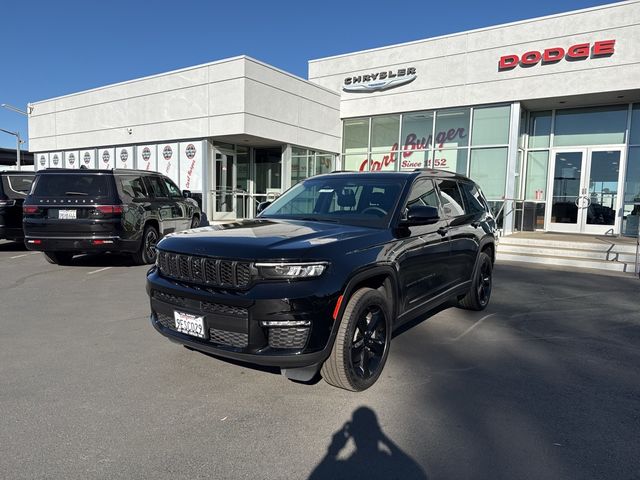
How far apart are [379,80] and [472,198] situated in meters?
13.4

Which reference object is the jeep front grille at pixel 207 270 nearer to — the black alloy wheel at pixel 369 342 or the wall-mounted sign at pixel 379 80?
the black alloy wheel at pixel 369 342

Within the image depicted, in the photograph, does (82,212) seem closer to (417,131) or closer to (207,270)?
(207,270)

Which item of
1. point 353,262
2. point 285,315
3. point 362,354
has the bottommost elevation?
point 362,354

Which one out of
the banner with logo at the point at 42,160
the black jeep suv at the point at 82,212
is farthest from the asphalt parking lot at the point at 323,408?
the banner with logo at the point at 42,160

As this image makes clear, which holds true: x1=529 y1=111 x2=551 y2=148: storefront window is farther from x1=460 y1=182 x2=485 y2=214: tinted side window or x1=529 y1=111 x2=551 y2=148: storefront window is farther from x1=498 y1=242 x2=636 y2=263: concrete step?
x1=460 y1=182 x2=485 y2=214: tinted side window

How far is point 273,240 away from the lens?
11.2 ft

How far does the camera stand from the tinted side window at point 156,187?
9.60m

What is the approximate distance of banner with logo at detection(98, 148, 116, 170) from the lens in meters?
20.8

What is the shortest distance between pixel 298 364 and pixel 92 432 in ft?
4.56

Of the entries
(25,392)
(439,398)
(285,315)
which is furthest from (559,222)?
(25,392)

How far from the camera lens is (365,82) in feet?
61.4

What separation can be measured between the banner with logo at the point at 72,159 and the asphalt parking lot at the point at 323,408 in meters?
19.3

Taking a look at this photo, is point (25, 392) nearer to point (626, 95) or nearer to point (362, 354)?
point (362, 354)

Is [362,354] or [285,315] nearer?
[285,315]
